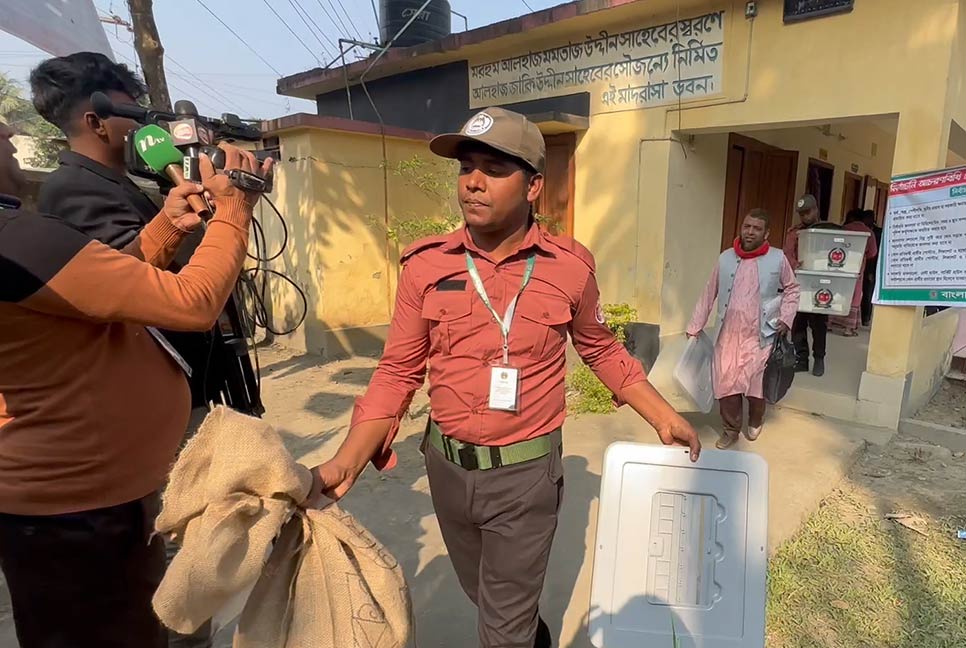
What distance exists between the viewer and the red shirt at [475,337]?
168 cm

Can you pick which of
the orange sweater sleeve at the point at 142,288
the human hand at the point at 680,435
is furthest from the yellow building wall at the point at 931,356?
the orange sweater sleeve at the point at 142,288

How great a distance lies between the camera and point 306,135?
256 inches

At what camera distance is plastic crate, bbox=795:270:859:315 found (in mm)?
4969

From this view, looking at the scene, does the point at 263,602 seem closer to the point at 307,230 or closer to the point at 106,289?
the point at 106,289

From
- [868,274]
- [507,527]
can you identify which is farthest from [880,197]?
[507,527]

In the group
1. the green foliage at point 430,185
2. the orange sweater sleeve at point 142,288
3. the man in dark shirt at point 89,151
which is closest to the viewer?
the orange sweater sleeve at point 142,288

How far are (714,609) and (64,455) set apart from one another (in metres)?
1.64

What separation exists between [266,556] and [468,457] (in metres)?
0.74

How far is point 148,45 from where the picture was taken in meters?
4.73

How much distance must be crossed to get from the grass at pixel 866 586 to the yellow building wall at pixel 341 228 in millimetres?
5250

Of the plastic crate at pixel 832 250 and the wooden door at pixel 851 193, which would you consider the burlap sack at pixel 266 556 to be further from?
the wooden door at pixel 851 193

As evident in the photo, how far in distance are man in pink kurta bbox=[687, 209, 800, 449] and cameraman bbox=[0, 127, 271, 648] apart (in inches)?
130

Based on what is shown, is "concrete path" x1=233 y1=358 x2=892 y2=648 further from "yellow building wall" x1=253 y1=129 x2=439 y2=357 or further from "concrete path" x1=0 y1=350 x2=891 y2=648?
"yellow building wall" x1=253 y1=129 x2=439 y2=357

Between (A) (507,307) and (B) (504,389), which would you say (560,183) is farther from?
(B) (504,389)
